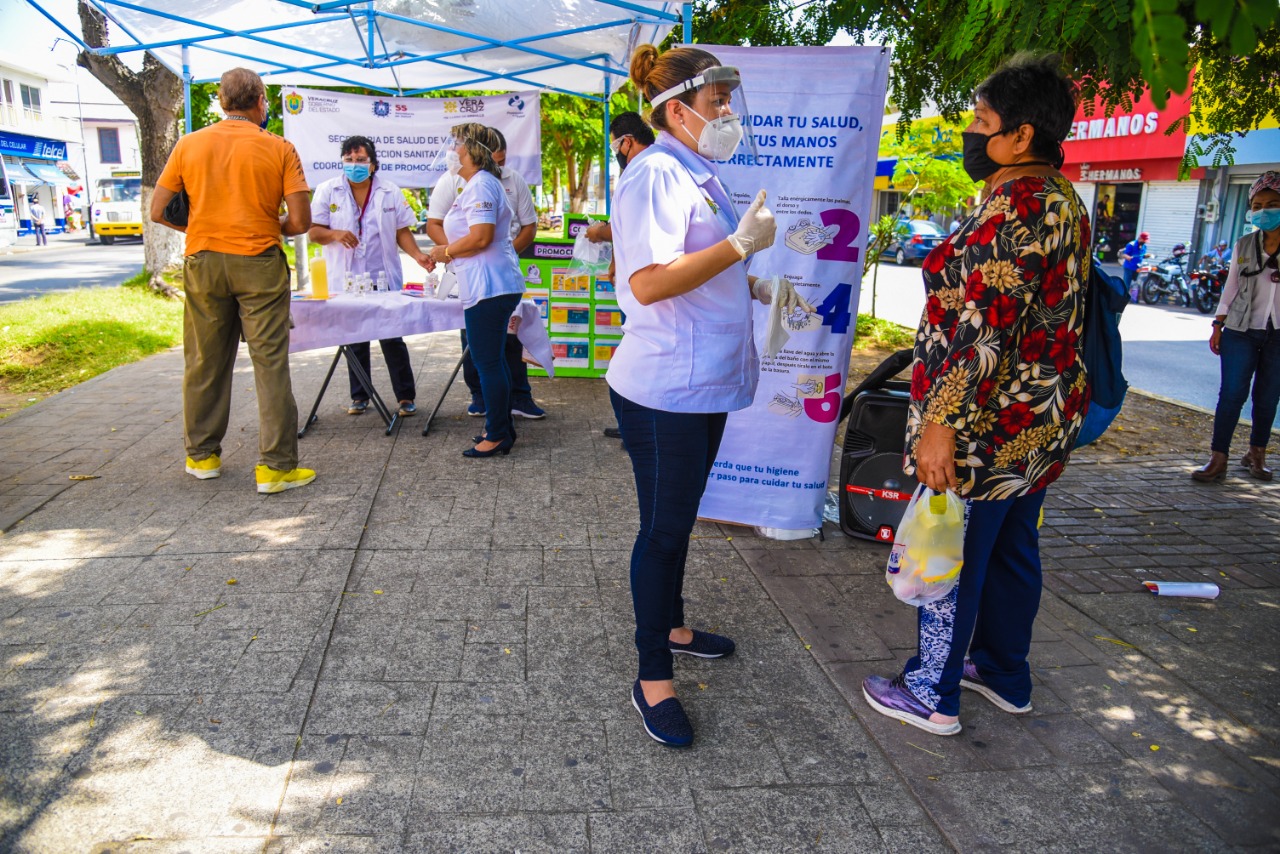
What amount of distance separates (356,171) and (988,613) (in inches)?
201

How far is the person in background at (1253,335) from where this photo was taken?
563 centimetres

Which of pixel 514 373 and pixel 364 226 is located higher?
pixel 364 226

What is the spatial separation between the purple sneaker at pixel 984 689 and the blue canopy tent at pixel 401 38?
389 cm

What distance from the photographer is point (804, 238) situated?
409 centimetres

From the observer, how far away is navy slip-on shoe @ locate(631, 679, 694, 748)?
9.02ft

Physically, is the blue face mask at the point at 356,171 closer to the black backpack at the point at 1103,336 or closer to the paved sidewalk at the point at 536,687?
the paved sidewalk at the point at 536,687

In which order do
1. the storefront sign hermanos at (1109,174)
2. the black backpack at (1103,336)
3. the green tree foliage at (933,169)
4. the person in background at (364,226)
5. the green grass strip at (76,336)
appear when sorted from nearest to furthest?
the black backpack at (1103,336), the person in background at (364,226), the green grass strip at (76,336), the green tree foliage at (933,169), the storefront sign hermanos at (1109,174)

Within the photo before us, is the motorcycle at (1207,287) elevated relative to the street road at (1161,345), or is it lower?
elevated

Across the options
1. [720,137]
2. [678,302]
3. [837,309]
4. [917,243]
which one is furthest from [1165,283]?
[678,302]

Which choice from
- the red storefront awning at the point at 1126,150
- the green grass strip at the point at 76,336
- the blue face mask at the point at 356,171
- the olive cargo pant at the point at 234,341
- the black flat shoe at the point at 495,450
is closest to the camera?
the olive cargo pant at the point at 234,341

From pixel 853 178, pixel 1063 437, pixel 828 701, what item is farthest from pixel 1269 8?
pixel 853 178

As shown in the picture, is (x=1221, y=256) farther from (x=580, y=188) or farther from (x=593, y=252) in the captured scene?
(x=580, y=188)

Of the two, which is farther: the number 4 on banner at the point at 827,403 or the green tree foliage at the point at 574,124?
the green tree foliage at the point at 574,124

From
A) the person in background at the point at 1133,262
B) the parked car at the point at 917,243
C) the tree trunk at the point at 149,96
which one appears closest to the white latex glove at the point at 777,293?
the tree trunk at the point at 149,96
